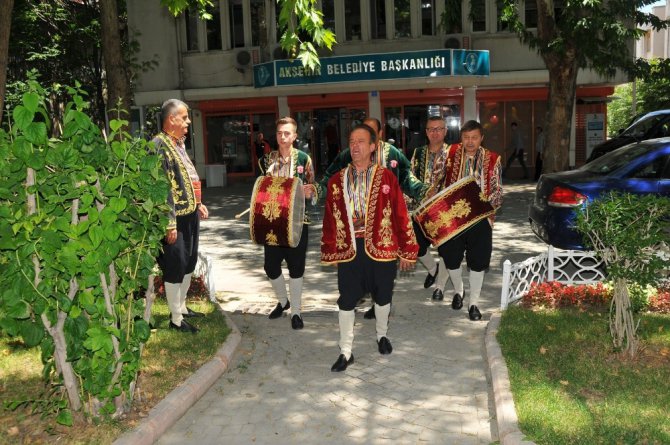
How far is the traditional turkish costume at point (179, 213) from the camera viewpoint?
21.5ft

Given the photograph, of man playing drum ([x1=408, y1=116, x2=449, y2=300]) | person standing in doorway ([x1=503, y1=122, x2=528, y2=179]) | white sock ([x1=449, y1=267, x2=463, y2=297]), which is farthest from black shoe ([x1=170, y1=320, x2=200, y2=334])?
person standing in doorway ([x1=503, y1=122, x2=528, y2=179])

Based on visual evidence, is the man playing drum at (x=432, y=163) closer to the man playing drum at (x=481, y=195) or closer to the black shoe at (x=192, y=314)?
the man playing drum at (x=481, y=195)

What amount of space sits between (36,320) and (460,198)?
412 cm

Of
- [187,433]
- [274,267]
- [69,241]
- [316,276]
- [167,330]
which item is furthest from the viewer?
[316,276]

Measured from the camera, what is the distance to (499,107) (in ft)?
79.2

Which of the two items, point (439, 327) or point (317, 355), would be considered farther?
point (439, 327)

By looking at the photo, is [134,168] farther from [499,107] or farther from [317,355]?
[499,107]

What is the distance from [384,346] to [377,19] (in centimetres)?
1926

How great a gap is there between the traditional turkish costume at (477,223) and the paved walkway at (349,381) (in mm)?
575

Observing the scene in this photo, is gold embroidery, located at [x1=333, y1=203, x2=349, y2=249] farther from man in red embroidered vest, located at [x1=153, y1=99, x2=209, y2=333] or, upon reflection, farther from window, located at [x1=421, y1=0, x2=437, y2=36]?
window, located at [x1=421, y1=0, x2=437, y2=36]

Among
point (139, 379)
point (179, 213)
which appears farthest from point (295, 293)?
point (139, 379)

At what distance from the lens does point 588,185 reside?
29.7 ft

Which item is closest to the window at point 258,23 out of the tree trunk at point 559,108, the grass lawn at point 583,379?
the tree trunk at point 559,108

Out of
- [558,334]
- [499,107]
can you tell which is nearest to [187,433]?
[558,334]
